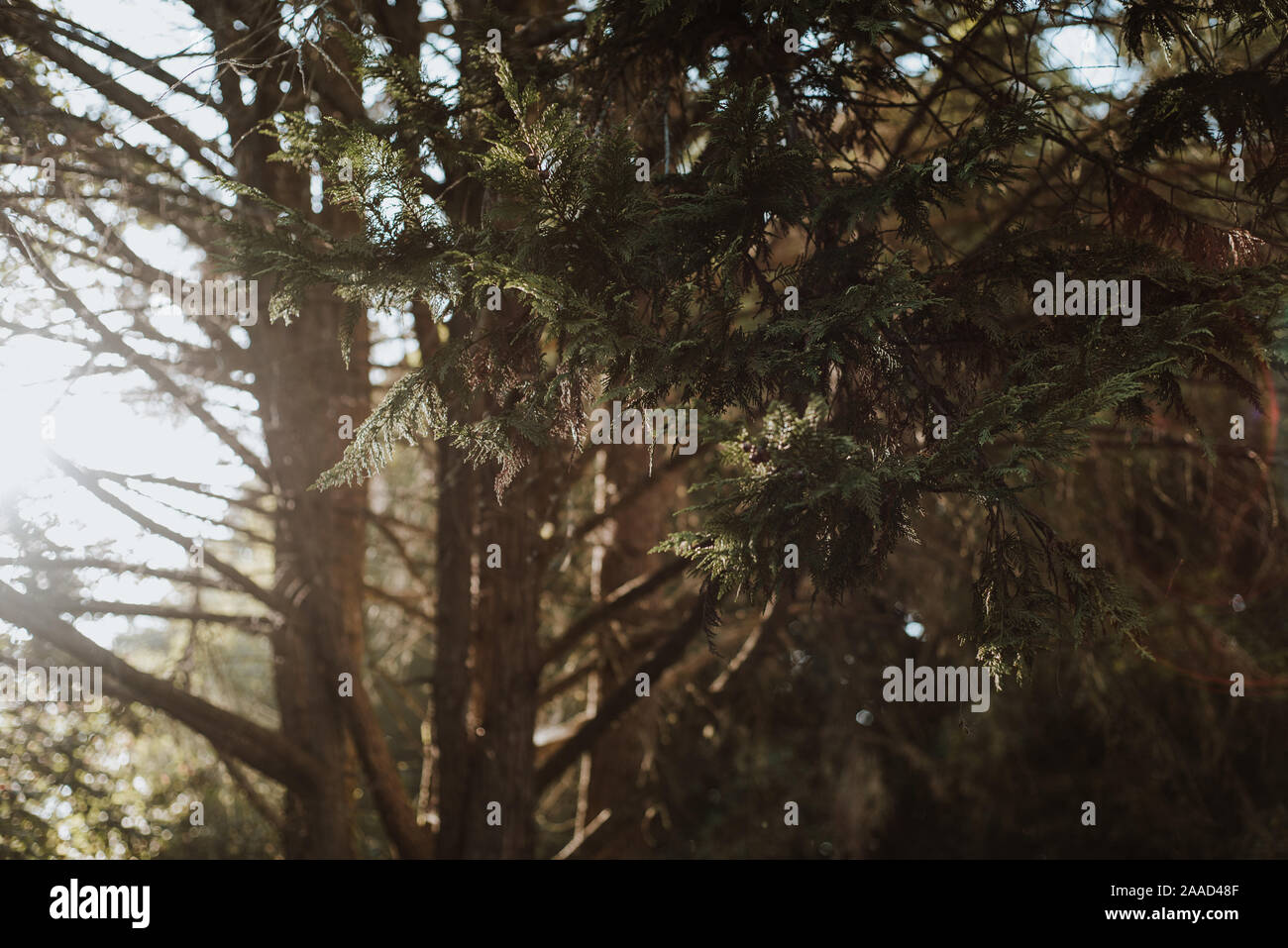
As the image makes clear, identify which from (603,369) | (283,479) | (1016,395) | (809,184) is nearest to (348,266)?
(603,369)

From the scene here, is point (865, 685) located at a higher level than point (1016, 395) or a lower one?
lower

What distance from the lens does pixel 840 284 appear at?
3.81 meters

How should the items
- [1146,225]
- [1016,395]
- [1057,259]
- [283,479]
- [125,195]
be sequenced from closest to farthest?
[1016,395], [1057,259], [1146,225], [125,195], [283,479]

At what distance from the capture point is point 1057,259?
3.74 m

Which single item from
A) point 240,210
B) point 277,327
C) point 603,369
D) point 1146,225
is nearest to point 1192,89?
point 1146,225

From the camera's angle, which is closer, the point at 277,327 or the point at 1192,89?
the point at 1192,89

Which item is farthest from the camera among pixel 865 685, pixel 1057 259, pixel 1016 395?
pixel 865 685

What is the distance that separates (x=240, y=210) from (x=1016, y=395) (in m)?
4.57

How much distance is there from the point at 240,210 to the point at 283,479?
5.67 feet

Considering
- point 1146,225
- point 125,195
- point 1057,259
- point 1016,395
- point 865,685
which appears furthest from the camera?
point 865,685

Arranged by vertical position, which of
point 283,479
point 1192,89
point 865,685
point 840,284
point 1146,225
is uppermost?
point 1192,89

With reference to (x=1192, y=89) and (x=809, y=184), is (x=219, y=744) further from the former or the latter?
(x=1192, y=89)

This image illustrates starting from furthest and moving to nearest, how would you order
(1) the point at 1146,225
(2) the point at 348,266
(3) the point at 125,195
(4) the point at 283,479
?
(4) the point at 283,479, (3) the point at 125,195, (1) the point at 1146,225, (2) the point at 348,266

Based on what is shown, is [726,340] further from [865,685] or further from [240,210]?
[865,685]
